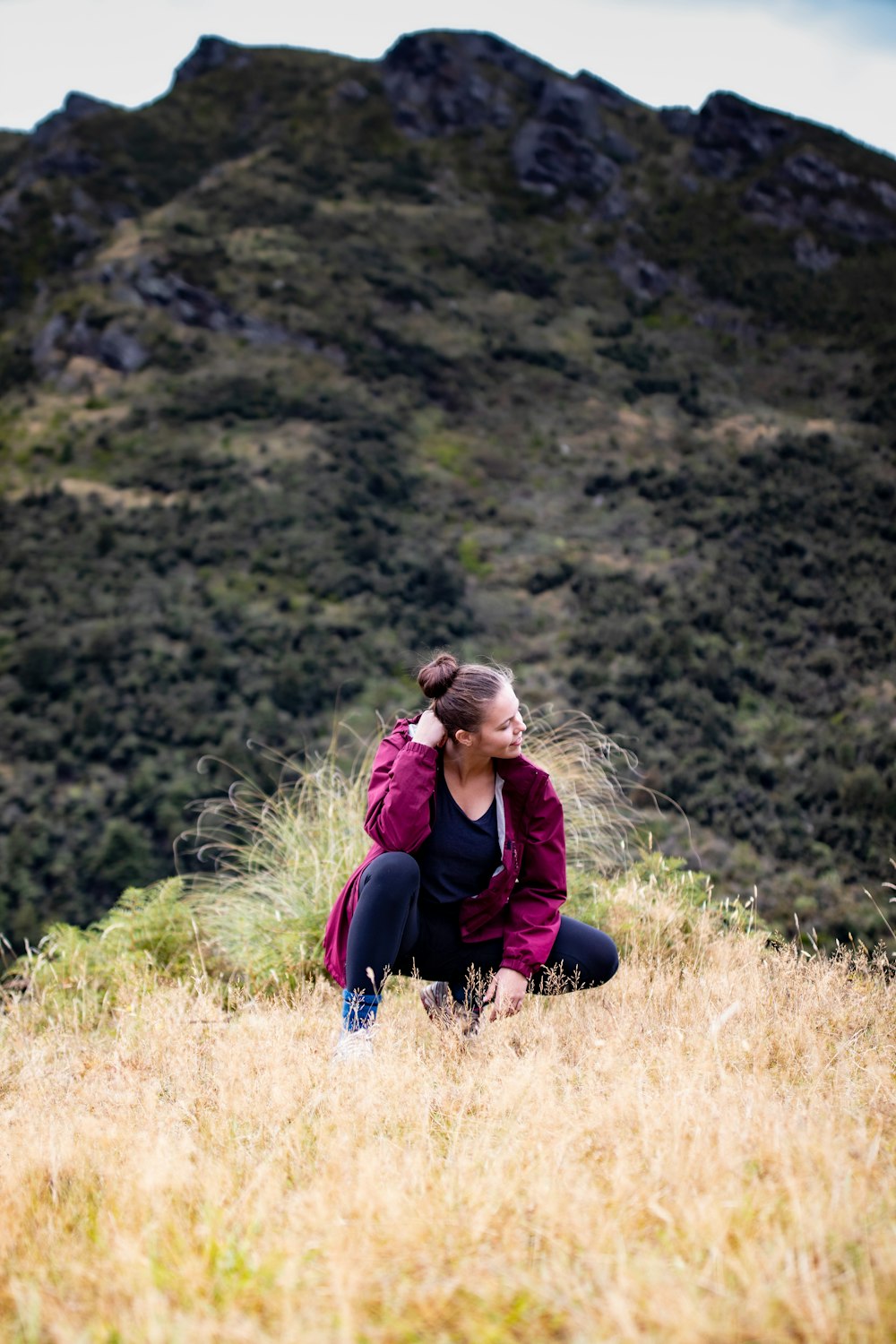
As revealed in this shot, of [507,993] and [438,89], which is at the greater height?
[438,89]

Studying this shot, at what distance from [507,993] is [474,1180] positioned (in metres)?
0.81

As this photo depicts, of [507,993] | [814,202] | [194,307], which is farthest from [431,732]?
[814,202]

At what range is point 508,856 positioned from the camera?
2.50 metres

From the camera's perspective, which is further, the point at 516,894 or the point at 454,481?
the point at 454,481

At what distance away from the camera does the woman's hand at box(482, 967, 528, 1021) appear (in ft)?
7.83

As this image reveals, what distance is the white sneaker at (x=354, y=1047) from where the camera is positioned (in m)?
2.27

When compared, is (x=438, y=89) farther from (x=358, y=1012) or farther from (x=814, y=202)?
(x=358, y=1012)

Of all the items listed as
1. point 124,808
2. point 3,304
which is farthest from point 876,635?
point 3,304

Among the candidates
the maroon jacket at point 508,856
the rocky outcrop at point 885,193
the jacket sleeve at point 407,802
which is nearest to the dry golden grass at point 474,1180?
the maroon jacket at point 508,856

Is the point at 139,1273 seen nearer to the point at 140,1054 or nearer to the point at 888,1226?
the point at 888,1226

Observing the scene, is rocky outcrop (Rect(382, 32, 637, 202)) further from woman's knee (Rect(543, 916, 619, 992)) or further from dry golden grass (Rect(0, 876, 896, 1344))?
dry golden grass (Rect(0, 876, 896, 1344))

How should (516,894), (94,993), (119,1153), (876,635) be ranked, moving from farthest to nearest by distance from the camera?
(876,635)
(94,993)
(516,894)
(119,1153)

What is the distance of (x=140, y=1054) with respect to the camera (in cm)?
264

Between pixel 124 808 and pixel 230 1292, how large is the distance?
74.3 feet
